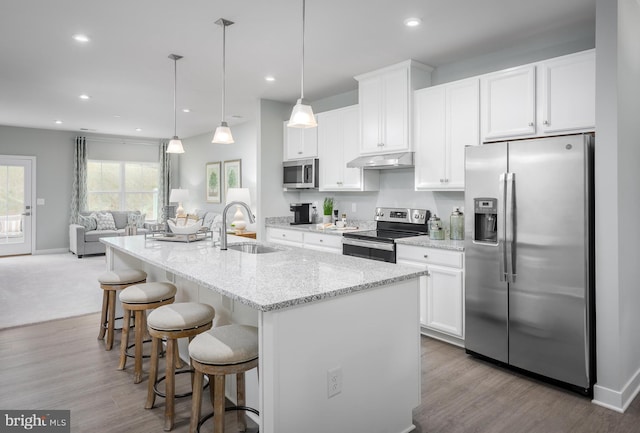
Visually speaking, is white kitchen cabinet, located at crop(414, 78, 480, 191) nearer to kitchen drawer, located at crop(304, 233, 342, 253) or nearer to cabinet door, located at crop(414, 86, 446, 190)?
cabinet door, located at crop(414, 86, 446, 190)

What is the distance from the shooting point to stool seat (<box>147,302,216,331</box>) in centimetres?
221

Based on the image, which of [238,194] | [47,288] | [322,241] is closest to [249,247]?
[322,241]

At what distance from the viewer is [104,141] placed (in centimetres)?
916

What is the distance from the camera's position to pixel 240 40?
3.50 m

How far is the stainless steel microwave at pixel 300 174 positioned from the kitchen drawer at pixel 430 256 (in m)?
1.86

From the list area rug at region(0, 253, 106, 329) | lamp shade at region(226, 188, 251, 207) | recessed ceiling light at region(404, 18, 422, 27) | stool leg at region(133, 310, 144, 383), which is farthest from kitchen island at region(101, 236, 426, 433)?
lamp shade at region(226, 188, 251, 207)

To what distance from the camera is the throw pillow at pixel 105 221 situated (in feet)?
28.1

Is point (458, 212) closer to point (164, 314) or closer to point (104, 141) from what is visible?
point (164, 314)

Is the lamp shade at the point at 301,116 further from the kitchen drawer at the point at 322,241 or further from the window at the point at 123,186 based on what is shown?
the window at the point at 123,186

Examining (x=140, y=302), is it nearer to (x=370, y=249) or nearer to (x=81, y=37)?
(x=370, y=249)

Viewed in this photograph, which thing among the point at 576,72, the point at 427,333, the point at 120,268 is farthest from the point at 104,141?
the point at 576,72

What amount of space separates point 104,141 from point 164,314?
8.25m

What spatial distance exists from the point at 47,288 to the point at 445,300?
16.9 ft

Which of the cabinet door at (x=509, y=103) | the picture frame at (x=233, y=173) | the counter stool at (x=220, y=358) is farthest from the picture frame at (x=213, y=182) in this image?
the counter stool at (x=220, y=358)
